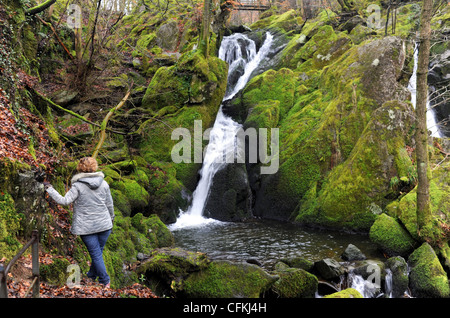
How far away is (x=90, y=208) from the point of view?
14.9ft

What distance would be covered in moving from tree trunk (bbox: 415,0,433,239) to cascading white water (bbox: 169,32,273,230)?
279 inches

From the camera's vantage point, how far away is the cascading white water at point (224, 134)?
44.3 feet

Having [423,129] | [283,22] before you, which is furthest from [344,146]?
[283,22]

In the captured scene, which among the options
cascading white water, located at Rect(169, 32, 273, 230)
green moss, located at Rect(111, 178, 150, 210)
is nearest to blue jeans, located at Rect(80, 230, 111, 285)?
green moss, located at Rect(111, 178, 150, 210)

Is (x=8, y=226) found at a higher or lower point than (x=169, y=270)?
higher

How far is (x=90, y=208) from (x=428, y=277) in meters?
7.17

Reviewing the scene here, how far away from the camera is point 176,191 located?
1328cm

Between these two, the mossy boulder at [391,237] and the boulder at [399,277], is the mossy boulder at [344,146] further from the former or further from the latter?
the boulder at [399,277]

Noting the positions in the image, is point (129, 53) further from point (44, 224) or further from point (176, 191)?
point (44, 224)

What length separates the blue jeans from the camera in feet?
15.0

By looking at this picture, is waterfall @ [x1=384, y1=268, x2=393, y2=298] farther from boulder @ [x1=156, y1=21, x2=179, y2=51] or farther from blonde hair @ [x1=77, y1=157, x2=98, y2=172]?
boulder @ [x1=156, y1=21, x2=179, y2=51]

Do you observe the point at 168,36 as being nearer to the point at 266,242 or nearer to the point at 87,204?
the point at 266,242

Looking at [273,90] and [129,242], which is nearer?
[129,242]

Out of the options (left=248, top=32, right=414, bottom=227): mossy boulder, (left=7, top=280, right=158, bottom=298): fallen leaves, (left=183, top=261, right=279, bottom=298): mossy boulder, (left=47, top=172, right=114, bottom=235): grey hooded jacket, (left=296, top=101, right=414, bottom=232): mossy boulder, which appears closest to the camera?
(left=7, top=280, right=158, bottom=298): fallen leaves
